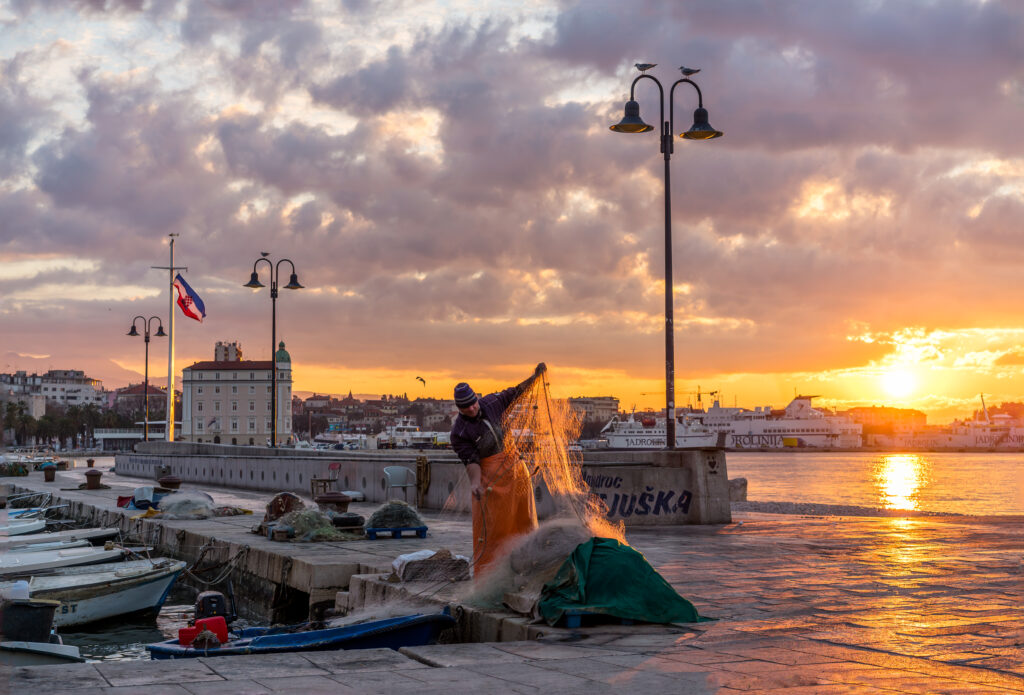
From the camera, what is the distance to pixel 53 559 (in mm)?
18422

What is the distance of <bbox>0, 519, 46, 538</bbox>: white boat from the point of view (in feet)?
87.4

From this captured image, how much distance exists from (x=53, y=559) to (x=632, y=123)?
13.6 metres

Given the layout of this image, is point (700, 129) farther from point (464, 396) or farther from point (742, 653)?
point (742, 653)

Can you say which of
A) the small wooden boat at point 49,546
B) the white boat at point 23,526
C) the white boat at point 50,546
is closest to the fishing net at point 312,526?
the small wooden boat at point 49,546

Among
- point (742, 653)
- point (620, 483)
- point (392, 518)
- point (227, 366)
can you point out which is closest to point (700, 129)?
point (620, 483)

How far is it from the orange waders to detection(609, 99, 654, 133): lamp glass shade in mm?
11865

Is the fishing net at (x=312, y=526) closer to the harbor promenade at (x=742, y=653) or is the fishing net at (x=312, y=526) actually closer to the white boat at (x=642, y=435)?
the harbor promenade at (x=742, y=653)

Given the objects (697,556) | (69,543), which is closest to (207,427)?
(69,543)

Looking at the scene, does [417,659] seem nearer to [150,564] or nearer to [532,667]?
[532,667]

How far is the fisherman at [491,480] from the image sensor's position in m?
9.80

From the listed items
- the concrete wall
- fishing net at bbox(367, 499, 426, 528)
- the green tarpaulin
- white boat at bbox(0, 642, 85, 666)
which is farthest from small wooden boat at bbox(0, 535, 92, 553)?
the green tarpaulin

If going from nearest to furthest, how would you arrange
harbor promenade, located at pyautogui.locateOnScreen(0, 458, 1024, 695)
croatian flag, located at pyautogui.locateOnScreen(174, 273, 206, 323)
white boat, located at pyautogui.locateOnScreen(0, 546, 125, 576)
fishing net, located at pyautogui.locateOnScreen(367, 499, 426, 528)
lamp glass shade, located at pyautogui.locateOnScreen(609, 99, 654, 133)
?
1. harbor promenade, located at pyautogui.locateOnScreen(0, 458, 1024, 695)
2. fishing net, located at pyautogui.locateOnScreen(367, 499, 426, 528)
3. white boat, located at pyautogui.locateOnScreen(0, 546, 125, 576)
4. lamp glass shade, located at pyautogui.locateOnScreen(609, 99, 654, 133)
5. croatian flag, located at pyautogui.locateOnScreen(174, 273, 206, 323)

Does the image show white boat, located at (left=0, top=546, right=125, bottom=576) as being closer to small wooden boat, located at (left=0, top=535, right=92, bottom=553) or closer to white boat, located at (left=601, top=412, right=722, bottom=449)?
small wooden boat, located at (left=0, top=535, right=92, bottom=553)

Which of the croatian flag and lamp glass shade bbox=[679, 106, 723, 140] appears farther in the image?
the croatian flag
